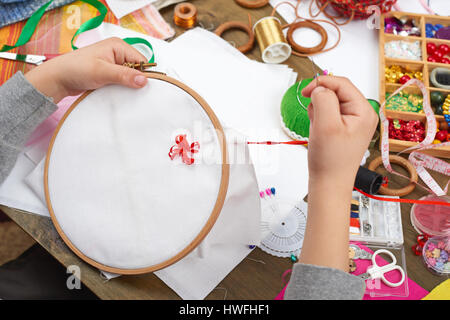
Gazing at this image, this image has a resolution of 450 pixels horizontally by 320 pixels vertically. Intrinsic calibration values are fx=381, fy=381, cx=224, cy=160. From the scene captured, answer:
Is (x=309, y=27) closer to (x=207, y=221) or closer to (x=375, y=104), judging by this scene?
(x=375, y=104)

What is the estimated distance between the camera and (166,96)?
2.42 feet

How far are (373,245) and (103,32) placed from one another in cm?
89

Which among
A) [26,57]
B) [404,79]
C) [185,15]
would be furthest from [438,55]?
[26,57]

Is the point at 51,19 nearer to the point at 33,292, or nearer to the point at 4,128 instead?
the point at 4,128

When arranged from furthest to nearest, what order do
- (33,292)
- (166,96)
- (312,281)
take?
(33,292) < (166,96) < (312,281)

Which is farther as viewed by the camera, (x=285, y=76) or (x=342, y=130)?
(x=285, y=76)

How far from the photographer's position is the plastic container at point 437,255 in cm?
78

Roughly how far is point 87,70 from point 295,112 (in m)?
0.47

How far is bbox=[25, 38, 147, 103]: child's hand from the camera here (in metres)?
0.75

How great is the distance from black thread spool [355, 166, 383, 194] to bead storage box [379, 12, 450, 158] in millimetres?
109

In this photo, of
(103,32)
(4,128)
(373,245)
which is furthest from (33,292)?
(373,245)

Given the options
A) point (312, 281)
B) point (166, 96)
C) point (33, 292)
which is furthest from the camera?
point (33, 292)

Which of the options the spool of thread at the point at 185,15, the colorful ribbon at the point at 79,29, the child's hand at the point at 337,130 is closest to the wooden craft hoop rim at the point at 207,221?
the child's hand at the point at 337,130
